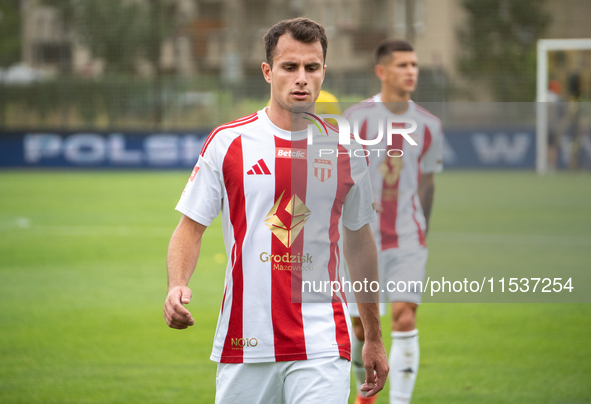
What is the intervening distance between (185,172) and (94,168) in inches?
114

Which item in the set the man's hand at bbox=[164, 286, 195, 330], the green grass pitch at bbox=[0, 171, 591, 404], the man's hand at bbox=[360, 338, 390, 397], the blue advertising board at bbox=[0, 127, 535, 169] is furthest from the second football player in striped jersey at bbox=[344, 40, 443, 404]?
the blue advertising board at bbox=[0, 127, 535, 169]

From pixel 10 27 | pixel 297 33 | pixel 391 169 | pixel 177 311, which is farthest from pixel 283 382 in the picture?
pixel 10 27

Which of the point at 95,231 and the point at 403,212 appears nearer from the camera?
the point at 403,212

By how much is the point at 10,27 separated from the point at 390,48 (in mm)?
29443

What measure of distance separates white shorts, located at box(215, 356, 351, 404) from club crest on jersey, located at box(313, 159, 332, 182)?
640 mm

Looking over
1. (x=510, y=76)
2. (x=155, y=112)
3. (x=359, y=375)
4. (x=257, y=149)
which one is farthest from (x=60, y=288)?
(x=510, y=76)

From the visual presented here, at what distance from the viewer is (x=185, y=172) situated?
74.9ft

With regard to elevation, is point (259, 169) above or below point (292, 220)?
above

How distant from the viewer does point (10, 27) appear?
102 feet

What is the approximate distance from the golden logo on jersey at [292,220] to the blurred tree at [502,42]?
20.4 m

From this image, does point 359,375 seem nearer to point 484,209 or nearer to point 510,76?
point 484,209

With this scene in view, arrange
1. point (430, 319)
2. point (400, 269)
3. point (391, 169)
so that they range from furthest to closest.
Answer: point (430, 319), point (391, 169), point (400, 269)

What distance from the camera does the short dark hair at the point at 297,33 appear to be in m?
2.72

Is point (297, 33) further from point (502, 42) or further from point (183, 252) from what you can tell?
point (502, 42)
